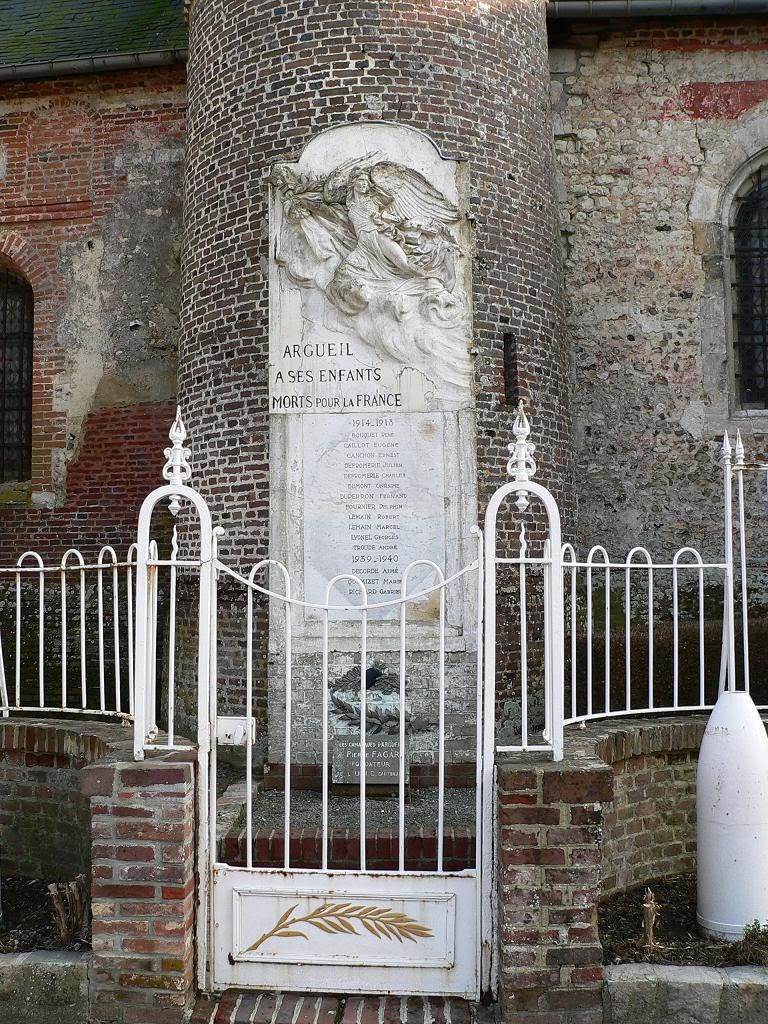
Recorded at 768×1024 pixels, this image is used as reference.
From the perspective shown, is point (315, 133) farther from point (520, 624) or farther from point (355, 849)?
point (355, 849)

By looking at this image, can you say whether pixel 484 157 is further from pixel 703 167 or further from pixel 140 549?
pixel 140 549

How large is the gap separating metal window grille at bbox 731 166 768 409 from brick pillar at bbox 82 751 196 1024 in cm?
716

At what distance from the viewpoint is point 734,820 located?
438 cm

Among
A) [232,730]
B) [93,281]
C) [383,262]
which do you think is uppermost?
[93,281]

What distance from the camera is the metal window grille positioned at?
8.97 meters

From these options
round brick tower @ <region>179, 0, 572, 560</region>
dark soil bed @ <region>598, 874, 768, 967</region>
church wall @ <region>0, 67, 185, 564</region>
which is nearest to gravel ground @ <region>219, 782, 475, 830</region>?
dark soil bed @ <region>598, 874, 768, 967</region>

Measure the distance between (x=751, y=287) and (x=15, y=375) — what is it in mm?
7772

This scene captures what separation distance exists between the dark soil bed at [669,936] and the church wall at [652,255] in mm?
3848

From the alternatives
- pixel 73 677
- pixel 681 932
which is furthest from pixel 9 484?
pixel 681 932

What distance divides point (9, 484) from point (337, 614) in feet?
16.0

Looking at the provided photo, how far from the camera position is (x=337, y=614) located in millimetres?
6383

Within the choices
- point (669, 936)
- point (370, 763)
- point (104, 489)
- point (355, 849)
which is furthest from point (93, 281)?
point (669, 936)

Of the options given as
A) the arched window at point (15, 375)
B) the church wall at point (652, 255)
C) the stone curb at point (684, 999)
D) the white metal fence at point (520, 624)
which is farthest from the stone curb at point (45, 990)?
the arched window at point (15, 375)

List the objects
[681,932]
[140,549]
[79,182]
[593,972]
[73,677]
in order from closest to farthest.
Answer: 1. [593,972]
2. [140,549]
3. [681,932]
4. [73,677]
5. [79,182]
